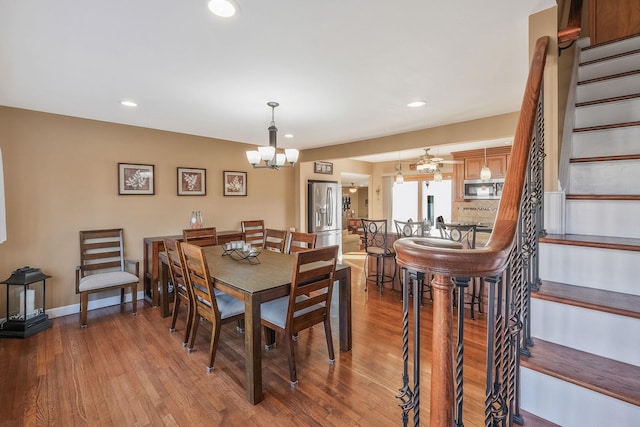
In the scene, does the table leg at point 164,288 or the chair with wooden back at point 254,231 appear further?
the chair with wooden back at point 254,231

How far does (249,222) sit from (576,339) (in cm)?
449

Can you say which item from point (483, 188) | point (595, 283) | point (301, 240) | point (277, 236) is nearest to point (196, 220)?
point (277, 236)

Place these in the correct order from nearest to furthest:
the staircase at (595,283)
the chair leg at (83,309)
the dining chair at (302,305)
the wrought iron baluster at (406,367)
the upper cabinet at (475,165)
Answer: the wrought iron baluster at (406,367), the staircase at (595,283), the dining chair at (302,305), the chair leg at (83,309), the upper cabinet at (475,165)

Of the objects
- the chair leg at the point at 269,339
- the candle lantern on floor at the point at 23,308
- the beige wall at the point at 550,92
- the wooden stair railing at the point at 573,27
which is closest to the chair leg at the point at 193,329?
the chair leg at the point at 269,339

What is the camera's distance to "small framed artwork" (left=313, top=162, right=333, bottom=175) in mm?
6258

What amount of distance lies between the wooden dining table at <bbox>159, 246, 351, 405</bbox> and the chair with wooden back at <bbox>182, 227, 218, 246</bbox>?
1.10 ft

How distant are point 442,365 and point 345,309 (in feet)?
6.62

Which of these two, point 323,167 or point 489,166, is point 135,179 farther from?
point 489,166

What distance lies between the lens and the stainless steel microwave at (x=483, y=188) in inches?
230

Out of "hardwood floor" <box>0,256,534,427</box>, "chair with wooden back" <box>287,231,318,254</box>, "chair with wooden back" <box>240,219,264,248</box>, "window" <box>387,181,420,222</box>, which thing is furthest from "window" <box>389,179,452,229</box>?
"chair with wooden back" <box>287,231,318,254</box>

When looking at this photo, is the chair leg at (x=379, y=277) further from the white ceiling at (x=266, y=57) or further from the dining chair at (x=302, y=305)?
the white ceiling at (x=266, y=57)

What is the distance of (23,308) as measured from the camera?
3129 millimetres

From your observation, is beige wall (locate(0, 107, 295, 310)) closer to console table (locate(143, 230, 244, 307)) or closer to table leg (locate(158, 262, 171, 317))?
console table (locate(143, 230, 244, 307))

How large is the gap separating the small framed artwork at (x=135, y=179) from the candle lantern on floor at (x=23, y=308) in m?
1.32
